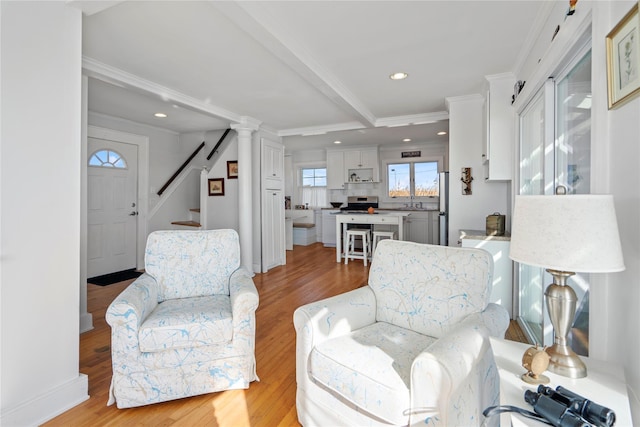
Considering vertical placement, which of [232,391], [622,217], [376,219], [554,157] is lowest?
[232,391]

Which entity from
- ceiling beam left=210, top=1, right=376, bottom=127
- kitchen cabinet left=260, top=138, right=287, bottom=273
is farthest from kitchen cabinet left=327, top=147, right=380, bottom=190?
ceiling beam left=210, top=1, right=376, bottom=127

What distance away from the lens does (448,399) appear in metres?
1.09

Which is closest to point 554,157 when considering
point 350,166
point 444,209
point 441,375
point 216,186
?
point 441,375

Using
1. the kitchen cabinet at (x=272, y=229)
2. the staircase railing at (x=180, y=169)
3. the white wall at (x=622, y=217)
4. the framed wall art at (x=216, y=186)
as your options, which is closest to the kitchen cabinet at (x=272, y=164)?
the kitchen cabinet at (x=272, y=229)

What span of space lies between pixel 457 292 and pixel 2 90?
94.4 inches

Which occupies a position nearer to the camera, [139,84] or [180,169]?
[139,84]

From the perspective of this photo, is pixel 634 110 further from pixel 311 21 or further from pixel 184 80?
pixel 184 80

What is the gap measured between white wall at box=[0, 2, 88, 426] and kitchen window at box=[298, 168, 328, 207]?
6.48 metres

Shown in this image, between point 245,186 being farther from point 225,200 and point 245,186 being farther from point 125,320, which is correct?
point 125,320

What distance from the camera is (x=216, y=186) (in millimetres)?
5191

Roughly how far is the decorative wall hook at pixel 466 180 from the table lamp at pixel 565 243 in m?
2.71

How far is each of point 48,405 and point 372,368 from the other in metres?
1.71

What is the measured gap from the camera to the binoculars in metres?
0.77

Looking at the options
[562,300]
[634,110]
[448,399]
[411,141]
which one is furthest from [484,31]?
[411,141]
